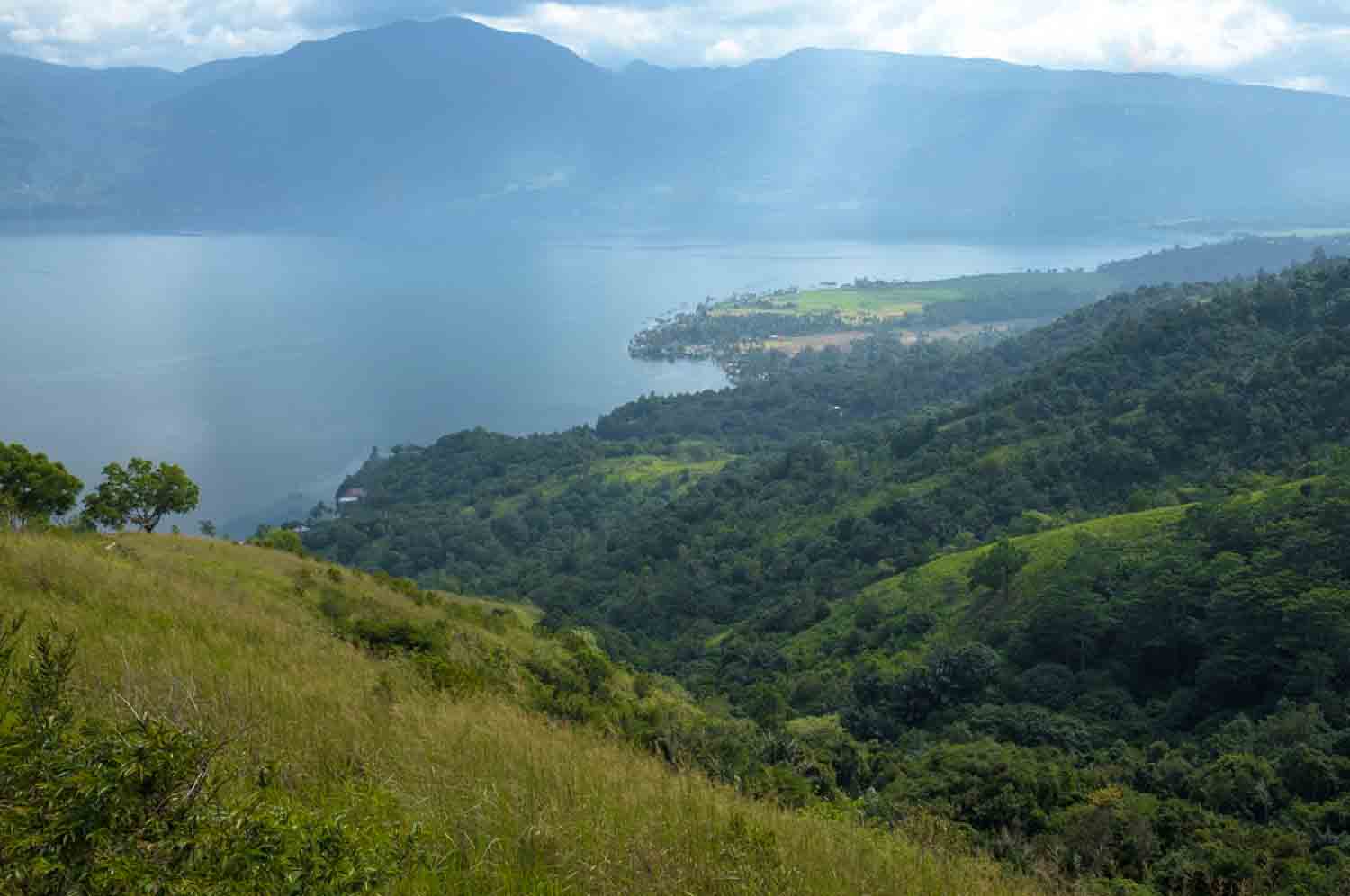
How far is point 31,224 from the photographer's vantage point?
19825cm

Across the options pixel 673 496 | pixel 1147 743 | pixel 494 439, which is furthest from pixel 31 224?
pixel 1147 743

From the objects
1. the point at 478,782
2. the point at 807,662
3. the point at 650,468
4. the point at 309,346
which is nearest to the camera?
the point at 478,782

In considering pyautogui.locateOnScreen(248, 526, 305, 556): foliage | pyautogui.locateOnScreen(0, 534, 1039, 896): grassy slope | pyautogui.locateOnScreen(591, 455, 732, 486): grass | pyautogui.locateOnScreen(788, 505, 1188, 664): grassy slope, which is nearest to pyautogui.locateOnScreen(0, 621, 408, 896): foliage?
pyautogui.locateOnScreen(0, 534, 1039, 896): grassy slope

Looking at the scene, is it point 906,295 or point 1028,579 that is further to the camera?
point 906,295

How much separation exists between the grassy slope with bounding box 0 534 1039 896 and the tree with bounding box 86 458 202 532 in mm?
16367

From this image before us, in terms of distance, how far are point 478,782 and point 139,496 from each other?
19.9m

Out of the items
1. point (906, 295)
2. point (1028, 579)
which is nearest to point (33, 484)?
point (1028, 579)

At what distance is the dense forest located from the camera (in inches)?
417

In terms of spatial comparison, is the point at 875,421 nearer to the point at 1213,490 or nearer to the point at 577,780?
the point at 1213,490

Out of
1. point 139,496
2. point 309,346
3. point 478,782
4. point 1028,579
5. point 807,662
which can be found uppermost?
point 478,782

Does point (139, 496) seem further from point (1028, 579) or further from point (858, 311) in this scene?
point (858, 311)

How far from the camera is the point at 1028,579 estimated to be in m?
25.1

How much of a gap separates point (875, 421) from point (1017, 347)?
18746mm

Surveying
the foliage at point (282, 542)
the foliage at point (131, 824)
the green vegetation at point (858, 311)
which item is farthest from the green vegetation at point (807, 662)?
the green vegetation at point (858, 311)
